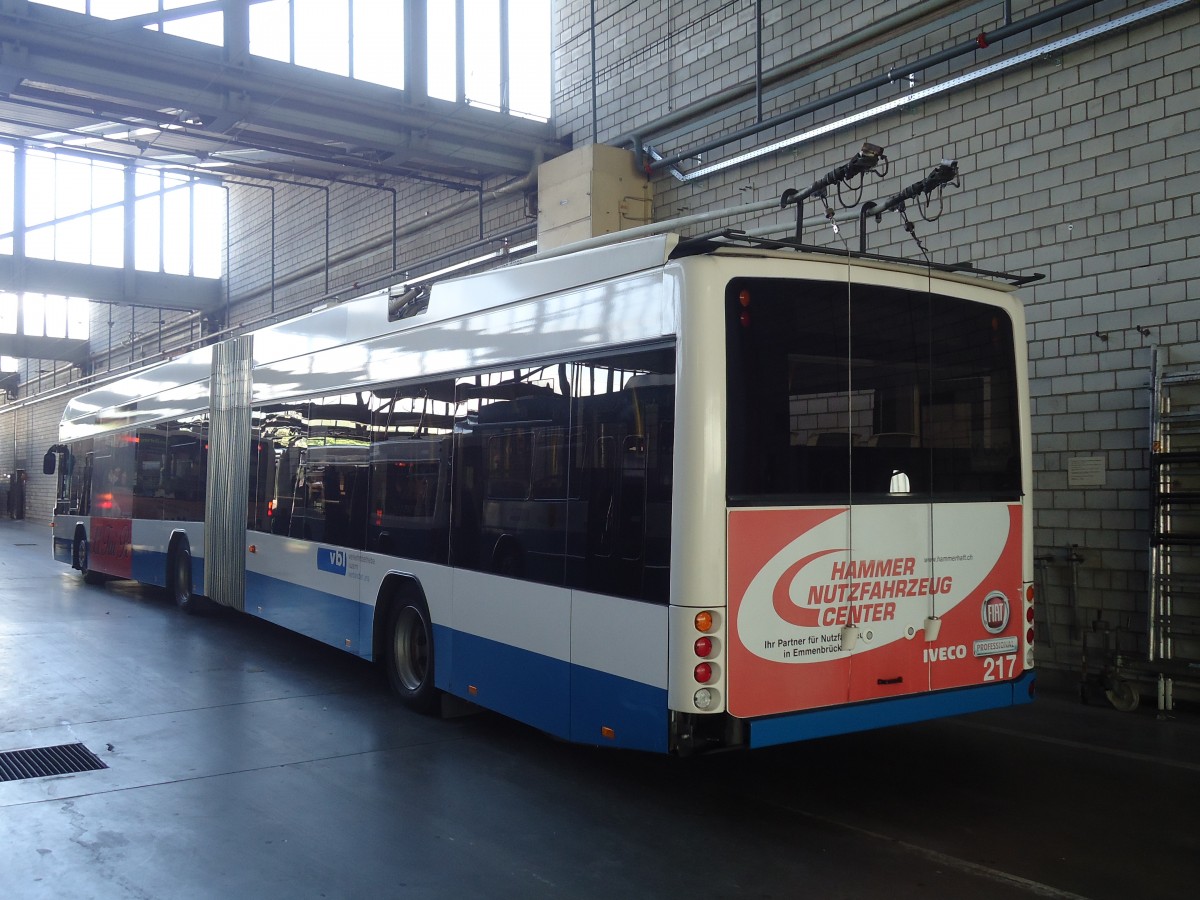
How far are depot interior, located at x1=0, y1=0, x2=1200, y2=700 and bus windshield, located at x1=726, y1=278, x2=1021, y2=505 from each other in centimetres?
76

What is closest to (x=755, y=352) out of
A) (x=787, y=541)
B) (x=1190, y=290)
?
(x=787, y=541)

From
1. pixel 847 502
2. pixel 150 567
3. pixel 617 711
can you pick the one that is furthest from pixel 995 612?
pixel 150 567

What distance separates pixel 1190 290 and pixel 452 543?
5.97 metres

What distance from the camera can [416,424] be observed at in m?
8.04

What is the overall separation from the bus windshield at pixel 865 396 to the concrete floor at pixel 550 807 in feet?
5.64

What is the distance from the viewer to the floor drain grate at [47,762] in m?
6.52

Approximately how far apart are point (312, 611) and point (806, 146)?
6919mm

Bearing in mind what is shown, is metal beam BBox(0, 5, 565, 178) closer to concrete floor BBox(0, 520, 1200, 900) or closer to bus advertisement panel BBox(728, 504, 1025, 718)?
concrete floor BBox(0, 520, 1200, 900)

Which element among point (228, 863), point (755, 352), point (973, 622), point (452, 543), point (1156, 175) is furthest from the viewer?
point (1156, 175)

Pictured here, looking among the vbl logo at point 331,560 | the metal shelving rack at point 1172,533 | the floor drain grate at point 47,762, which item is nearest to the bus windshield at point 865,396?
the metal shelving rack at point 1172,533

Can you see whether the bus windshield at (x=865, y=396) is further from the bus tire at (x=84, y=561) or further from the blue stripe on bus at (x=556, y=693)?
the bus tire at (x=84, y=561)

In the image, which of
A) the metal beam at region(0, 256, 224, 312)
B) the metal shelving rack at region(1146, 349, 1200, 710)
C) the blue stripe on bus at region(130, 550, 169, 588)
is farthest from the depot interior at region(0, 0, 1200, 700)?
the blue stripe on bus at region(130, 550, 169, 588)

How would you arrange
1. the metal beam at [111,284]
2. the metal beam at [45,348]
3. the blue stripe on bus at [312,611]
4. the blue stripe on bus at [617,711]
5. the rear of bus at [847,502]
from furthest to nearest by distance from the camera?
the metal beam at [45,348] < the metal beam at [111,284] < the blue stripe on bus at [312,611] < the blue stripe on bus at [617,711] < the rear of bus at [847,502]

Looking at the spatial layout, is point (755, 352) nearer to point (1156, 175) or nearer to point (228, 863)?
point (228, 863)
